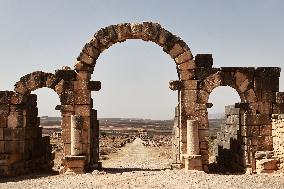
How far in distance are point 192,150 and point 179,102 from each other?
72.5 inches

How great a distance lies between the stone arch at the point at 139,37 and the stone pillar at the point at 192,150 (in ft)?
6.21

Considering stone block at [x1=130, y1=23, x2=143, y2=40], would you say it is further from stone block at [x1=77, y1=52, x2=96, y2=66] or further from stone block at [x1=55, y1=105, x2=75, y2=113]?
stone block at [x1=55, y1=105, x2=75, y2=113]

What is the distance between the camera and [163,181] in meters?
11.6

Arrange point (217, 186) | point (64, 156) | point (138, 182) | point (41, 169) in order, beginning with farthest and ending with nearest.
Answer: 1. point (41, 169)
2. point (64, 156)
3. point (138, 182)
4. point (217, 186)

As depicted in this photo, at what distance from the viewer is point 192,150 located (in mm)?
13859

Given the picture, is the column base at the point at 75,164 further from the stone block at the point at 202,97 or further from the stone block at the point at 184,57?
the stone block at the point at 184,57

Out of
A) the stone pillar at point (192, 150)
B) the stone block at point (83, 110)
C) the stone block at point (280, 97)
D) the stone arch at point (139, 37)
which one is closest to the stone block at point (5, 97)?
the stone block at point (83, 110)

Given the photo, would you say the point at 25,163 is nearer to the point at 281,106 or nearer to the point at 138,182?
the point at 138,182

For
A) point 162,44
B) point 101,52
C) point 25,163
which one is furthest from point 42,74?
point 162,44

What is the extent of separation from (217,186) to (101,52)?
6.50 m

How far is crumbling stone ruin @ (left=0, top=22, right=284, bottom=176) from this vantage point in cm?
1415

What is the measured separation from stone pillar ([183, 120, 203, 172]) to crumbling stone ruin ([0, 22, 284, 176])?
0.05 m

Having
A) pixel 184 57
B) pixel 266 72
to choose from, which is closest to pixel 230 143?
pixel 266 72

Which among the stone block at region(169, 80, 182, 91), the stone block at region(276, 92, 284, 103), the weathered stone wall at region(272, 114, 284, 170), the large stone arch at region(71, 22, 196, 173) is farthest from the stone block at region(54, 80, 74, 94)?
the stone block at region(276, 92, 284, 103)
